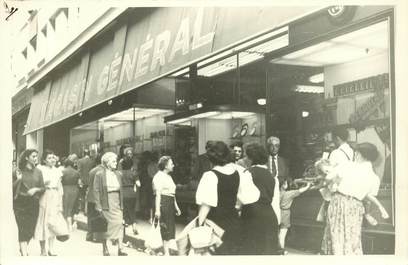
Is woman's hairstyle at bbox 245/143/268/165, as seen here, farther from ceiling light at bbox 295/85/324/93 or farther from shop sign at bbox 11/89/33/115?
shop sign at bbox 11/89/33/115

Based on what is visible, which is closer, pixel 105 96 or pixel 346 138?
pixel 346 138

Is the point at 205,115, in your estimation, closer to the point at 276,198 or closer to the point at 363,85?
the point at 276,198

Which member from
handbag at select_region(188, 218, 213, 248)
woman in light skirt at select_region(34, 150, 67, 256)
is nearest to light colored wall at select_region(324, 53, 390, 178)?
handbag at select_region(188, 218, 213, 248)

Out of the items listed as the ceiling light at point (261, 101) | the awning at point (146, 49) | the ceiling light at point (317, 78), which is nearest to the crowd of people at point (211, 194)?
the ceiling light at point (261, 101)

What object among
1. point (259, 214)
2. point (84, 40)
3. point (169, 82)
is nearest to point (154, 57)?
point (169, 82)

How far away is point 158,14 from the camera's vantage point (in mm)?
3527

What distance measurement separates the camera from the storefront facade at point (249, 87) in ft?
10.6

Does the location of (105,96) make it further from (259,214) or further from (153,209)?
(259,214)

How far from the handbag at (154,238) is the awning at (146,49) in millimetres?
1054

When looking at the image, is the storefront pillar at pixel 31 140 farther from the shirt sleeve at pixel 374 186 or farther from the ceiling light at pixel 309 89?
the shirt sleeve at pixel 374 186

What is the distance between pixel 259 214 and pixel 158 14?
1.60 meters

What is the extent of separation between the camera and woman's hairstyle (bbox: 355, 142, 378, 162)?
10.7ft

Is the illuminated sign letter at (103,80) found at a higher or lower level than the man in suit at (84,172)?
higher

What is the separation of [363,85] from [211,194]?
1256 mm
